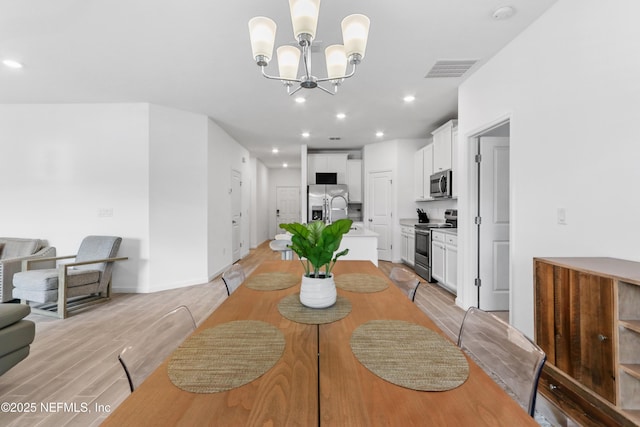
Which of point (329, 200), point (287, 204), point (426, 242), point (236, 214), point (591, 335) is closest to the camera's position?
point (591, 335)

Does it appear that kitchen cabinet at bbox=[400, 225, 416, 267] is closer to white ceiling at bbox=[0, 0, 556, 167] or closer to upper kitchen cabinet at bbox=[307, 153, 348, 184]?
upper kitchen cabinet at bbox=[307, 153, 348, 184]

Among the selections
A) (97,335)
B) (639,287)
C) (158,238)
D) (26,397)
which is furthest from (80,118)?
(639,287)

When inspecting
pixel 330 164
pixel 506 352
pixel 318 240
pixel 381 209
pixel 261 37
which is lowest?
pixel 506 352

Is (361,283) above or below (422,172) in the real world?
below

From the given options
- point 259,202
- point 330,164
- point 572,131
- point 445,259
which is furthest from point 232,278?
point 259,202

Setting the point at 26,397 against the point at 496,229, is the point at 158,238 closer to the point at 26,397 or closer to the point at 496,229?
the point at 26,397

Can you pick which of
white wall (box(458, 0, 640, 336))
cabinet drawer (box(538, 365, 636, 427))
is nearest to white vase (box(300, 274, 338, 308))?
cabinet drawer (box(538, 365, 636, 427))

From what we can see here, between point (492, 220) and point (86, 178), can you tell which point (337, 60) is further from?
point (86, 178)

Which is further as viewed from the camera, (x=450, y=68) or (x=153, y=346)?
(x=450, y=68)

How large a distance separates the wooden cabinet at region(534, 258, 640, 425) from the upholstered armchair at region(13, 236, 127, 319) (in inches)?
168

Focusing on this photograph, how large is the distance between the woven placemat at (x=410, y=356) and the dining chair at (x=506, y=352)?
212 mm

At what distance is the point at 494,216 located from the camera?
313 centimetres

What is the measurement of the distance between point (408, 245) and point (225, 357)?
16.7 feet

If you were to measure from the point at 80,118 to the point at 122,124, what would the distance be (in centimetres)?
61
